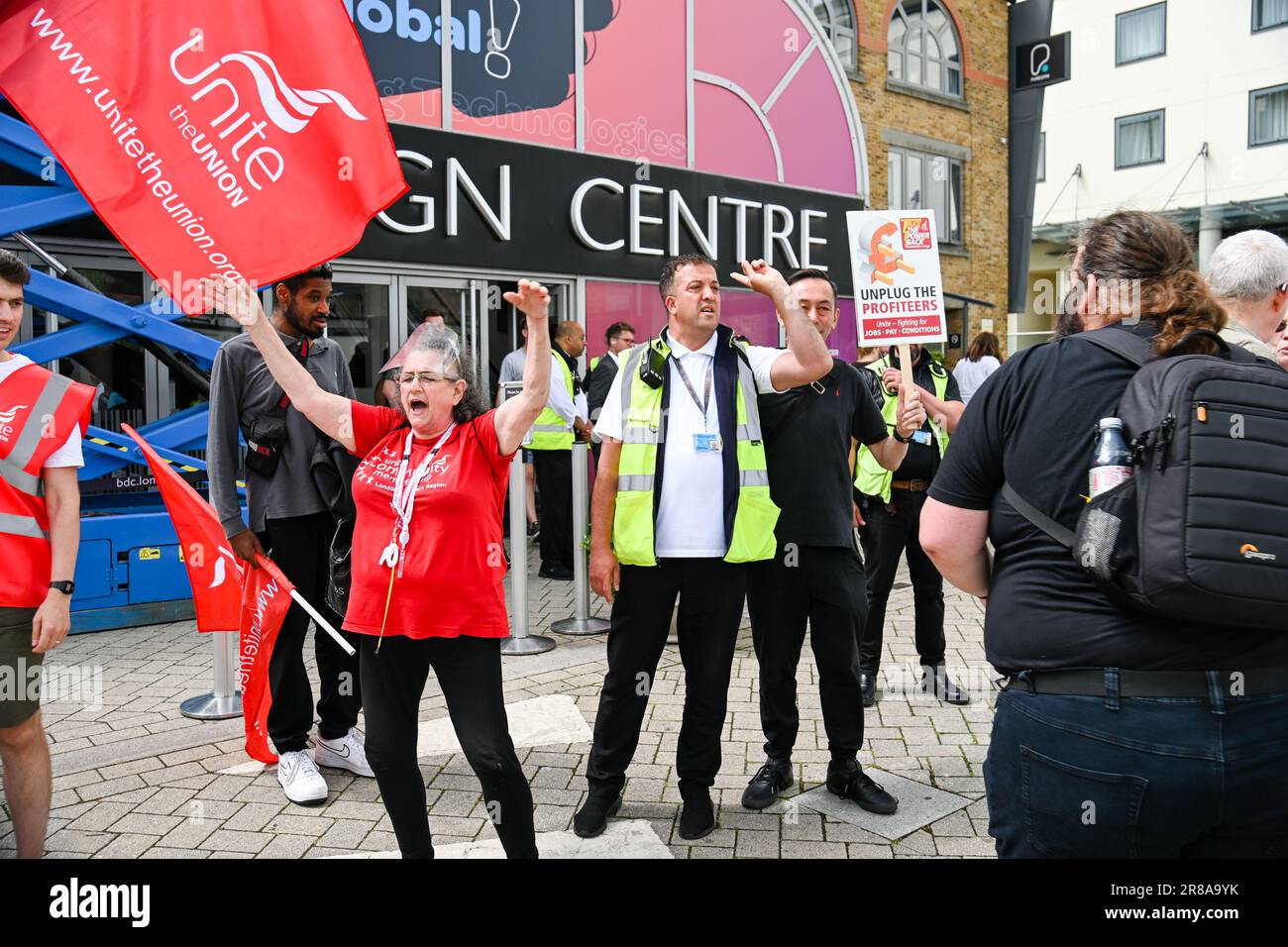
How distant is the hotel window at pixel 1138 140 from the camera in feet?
111

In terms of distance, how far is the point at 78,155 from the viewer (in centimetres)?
341

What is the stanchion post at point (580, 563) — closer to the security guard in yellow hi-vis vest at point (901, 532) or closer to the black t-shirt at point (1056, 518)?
the security guard in yellow hi-vis vest at point (901, 532)

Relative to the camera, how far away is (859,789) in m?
4.08

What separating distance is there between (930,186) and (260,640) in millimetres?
18761

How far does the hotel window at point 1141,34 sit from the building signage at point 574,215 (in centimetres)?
2876

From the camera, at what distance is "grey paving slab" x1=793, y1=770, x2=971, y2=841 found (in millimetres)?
3906

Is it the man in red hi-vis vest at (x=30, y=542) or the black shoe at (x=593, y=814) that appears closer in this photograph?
the man in red hi-vis vest at (x=30, y=542)

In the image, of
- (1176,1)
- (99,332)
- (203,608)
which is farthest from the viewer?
(1176,1)

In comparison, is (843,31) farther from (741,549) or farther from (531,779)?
(531,779)

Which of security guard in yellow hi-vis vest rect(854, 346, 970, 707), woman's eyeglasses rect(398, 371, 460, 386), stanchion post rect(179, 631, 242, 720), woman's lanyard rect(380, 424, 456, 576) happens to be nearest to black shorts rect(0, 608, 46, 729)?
woman's lanyard rect(380, 424, 456, 576)

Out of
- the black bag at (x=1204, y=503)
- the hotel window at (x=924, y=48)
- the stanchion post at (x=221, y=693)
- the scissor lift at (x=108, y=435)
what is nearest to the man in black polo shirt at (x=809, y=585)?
the black bag at (x=1204, y=503)
